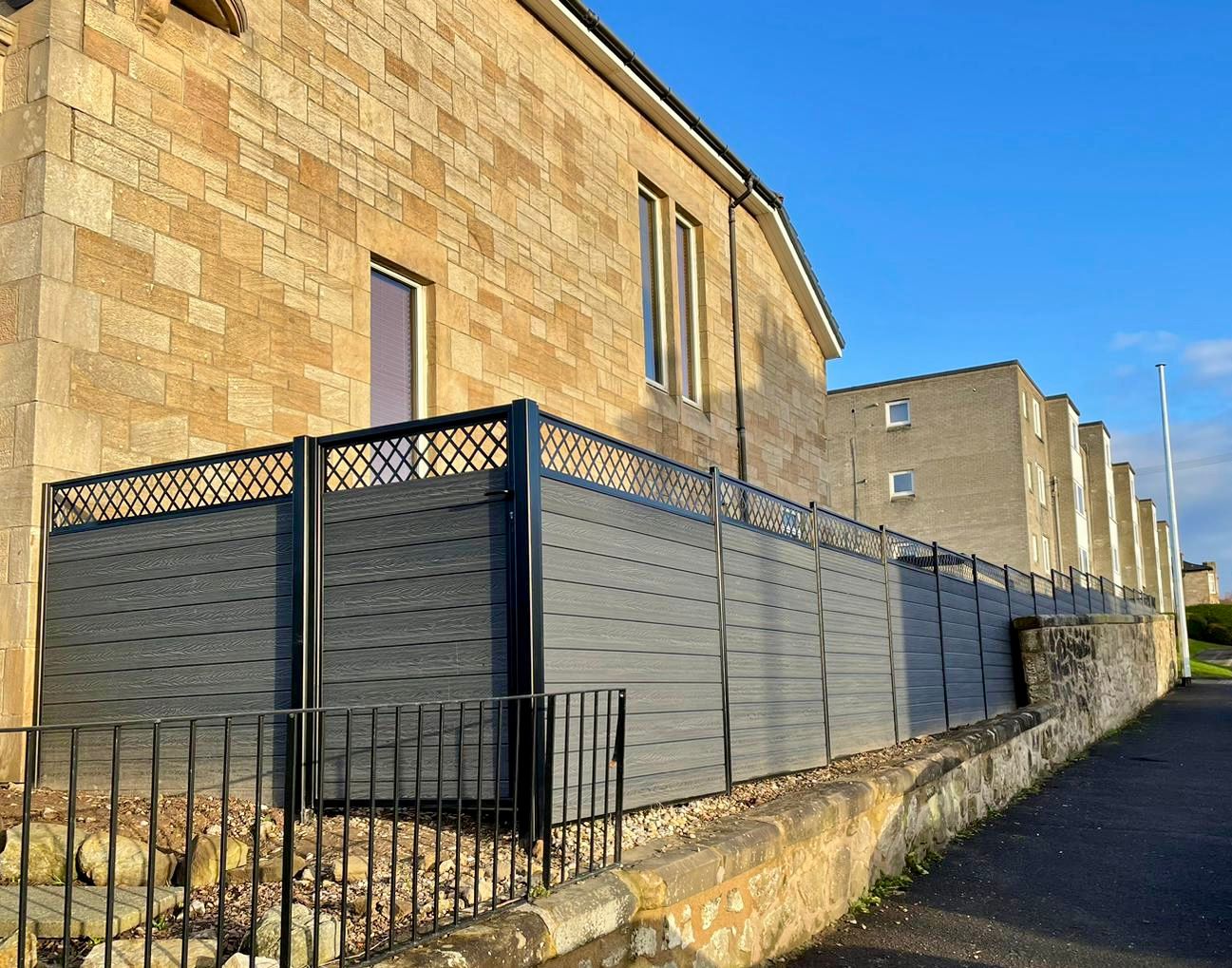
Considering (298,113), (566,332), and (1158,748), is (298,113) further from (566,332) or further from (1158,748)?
(1158,748)

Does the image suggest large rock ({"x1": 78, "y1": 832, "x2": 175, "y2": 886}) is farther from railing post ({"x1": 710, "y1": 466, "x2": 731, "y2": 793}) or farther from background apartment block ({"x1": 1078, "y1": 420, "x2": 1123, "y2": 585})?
background apartment block ({"x1": 1078, "y1": 420, "x2": 1123, "y2": 585})

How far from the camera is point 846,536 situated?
9008 mm

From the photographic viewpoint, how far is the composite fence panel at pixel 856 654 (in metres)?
8.27

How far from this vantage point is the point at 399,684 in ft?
17.0

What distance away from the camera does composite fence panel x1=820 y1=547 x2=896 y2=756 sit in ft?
27.1

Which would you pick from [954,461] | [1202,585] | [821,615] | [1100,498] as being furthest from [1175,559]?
[1202,585]

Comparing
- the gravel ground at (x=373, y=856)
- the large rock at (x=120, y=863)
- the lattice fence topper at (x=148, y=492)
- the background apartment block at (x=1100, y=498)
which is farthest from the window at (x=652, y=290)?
the background apartment block at (x=1100, y=498)

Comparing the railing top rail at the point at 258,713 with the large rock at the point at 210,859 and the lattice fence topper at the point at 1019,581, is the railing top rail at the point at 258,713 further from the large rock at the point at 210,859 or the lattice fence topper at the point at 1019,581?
the lattice fence topper at the point at 1019,581

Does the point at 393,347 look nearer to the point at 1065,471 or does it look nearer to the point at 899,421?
the point at 899,421

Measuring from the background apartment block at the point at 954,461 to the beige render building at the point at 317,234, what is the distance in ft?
82.2

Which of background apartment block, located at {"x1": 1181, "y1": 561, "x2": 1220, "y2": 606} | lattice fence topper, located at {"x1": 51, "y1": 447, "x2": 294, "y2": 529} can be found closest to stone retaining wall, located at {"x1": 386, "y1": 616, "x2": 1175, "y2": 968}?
lattice fence topper, located at {"x1": 51, "y1": 447, "x2": 294, "y2": 529}

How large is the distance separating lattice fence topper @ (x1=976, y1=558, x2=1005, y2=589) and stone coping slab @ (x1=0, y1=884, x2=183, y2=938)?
1099cm

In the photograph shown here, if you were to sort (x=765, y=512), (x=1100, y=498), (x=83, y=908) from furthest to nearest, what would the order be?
1. (x=1100, y=498)
2. (x=765, y=512)
3. (x=83, y=908)

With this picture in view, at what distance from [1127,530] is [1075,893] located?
58.3 meters
